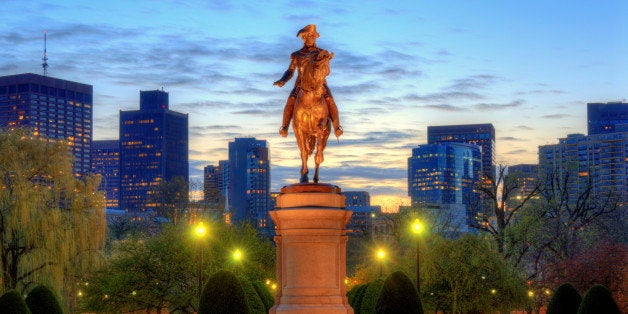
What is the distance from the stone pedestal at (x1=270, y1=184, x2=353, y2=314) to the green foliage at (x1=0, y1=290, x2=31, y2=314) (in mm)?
9036

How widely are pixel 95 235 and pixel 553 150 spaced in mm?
156280

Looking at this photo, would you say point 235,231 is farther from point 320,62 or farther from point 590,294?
point 320,62

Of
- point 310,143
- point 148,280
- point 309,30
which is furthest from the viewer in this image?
point 148,280

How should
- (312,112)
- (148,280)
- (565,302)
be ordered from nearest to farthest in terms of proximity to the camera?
(312,112), (565,302), (148,280)

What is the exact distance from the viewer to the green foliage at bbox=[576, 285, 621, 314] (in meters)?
28.0

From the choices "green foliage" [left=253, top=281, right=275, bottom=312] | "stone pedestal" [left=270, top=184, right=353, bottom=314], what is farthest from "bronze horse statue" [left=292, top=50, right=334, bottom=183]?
"green foliage" [left=253, top=281, right=275, bottom=312]

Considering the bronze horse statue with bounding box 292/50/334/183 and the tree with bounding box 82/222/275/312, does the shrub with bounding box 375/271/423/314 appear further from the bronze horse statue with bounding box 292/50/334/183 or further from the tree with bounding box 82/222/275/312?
the tree with bounding box 82/222/275/312

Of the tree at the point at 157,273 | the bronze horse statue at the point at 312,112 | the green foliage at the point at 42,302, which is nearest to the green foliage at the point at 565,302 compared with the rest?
the bronze horse statue at the point at 312,112

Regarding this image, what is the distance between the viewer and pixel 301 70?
22609 millimetres

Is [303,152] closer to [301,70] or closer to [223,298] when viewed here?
[301,70]

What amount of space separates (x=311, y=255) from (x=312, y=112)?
3499 millimetres

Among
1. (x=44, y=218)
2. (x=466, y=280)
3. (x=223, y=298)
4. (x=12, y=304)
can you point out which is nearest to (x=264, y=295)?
(x=44, y=218)

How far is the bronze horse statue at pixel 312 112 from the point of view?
73.5ft

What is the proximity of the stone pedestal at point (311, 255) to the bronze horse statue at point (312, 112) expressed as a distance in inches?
55.1
